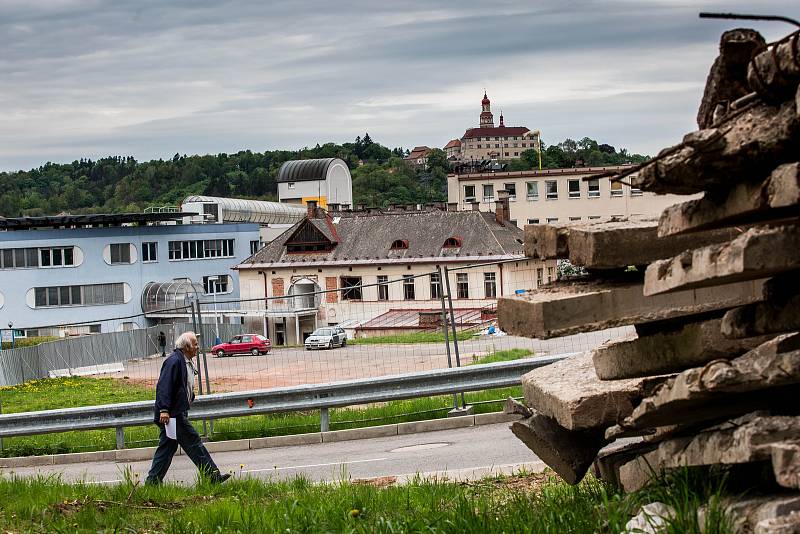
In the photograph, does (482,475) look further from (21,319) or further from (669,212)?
(21,319)

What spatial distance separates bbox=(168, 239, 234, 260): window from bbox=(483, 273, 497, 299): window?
33738mm

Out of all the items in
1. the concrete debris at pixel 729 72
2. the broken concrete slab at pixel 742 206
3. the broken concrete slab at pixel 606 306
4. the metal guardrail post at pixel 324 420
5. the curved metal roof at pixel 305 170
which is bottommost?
the metal guardrail post at pixel 324 420

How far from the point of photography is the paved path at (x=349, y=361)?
67.3ft

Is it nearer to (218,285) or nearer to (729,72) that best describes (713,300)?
(729,72)

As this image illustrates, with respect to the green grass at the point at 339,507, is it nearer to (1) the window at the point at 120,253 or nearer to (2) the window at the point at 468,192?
(1) the window at the point at 120,253

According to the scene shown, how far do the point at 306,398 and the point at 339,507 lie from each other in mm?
8712

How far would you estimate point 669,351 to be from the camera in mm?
5895

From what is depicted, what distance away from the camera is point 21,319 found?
73438mm

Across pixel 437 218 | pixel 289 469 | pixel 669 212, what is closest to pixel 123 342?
pixel 289 469

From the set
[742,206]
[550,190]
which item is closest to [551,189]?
[550,190]

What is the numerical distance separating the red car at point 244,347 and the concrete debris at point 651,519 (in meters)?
16.5

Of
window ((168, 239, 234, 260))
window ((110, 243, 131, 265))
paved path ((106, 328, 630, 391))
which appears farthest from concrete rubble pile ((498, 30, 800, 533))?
window ((168, 239, 234, 260))

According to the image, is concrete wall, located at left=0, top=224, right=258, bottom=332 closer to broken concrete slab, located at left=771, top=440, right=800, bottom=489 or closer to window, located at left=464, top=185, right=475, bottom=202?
window, located at left=464, top=185, right=475, bottom=202

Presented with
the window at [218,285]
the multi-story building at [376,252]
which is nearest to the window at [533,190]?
the multi-story building at [376,252]
